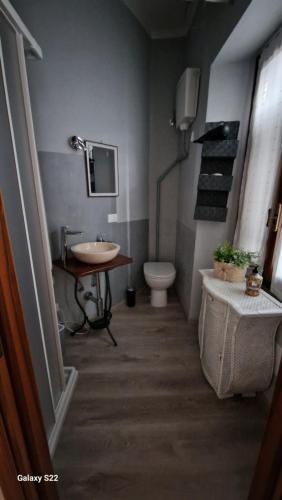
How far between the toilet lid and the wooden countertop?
64cm

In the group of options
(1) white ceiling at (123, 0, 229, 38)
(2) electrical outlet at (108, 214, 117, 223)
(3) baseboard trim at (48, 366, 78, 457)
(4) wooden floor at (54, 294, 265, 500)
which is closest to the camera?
(4) wooden floor at (54, 294, 265, 500)

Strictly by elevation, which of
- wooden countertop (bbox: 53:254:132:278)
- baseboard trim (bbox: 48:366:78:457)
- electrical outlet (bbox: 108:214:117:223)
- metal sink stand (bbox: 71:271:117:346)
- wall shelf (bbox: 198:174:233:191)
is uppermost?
wall shelf (bbox: 198:174:233:191)

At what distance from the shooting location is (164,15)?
207 cm

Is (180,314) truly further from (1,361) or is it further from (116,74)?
(116,74)

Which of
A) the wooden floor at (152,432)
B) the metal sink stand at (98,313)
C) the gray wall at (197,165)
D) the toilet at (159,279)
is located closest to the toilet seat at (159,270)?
the toilet at (159,279)

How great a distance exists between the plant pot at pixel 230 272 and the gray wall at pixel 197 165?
44cm

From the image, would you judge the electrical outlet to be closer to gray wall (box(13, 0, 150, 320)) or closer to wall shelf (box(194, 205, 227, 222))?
gray wall (box(13, 0, 150, 320))

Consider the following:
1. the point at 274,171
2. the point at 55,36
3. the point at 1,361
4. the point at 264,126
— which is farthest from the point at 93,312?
the point at 55,36

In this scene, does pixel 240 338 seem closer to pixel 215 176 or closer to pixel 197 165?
pixel 215 176

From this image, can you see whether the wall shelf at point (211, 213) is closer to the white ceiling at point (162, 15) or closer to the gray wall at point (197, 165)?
the gray wall at point (197, 165)

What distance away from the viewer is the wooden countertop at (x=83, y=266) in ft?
4.89

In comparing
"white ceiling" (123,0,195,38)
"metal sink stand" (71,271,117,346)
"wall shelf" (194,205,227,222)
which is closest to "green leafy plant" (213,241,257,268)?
"wall shelf" (194,205,227,222)

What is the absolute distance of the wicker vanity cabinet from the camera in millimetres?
1189

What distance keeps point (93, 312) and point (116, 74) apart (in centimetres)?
231
